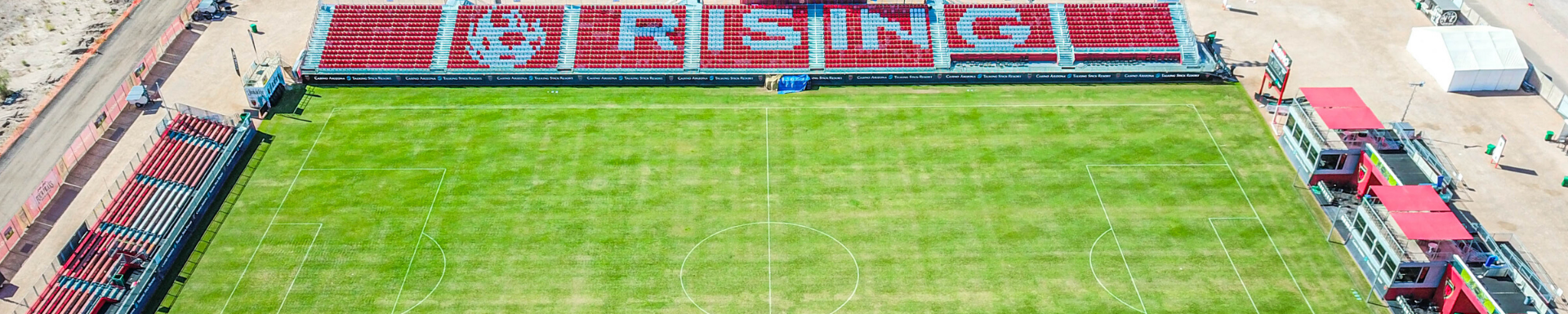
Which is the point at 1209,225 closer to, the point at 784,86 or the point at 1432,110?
the point at 1432,110

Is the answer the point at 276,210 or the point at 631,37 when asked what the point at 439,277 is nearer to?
the point at 276,210

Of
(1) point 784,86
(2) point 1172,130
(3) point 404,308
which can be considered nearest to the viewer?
(3) point 404,308

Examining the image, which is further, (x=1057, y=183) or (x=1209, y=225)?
(x=1057, y=183)

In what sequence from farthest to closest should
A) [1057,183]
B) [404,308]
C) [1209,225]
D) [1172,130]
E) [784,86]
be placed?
[784,86], [1172,130], [1057,183], [1209,225], [404,308]

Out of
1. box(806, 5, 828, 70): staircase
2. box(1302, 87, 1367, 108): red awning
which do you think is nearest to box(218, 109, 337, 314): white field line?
box(806, 5, 828, 70): staircase

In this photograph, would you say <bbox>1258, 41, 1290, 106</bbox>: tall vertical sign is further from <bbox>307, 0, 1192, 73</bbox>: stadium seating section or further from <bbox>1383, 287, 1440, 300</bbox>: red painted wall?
<bbox>1383, 287, 1440, 300</bbox>: red painted wall

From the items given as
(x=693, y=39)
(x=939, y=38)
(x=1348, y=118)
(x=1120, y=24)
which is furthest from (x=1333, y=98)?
(x=693, y=39)

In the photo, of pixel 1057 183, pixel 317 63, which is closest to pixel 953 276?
pixel 1057 183
